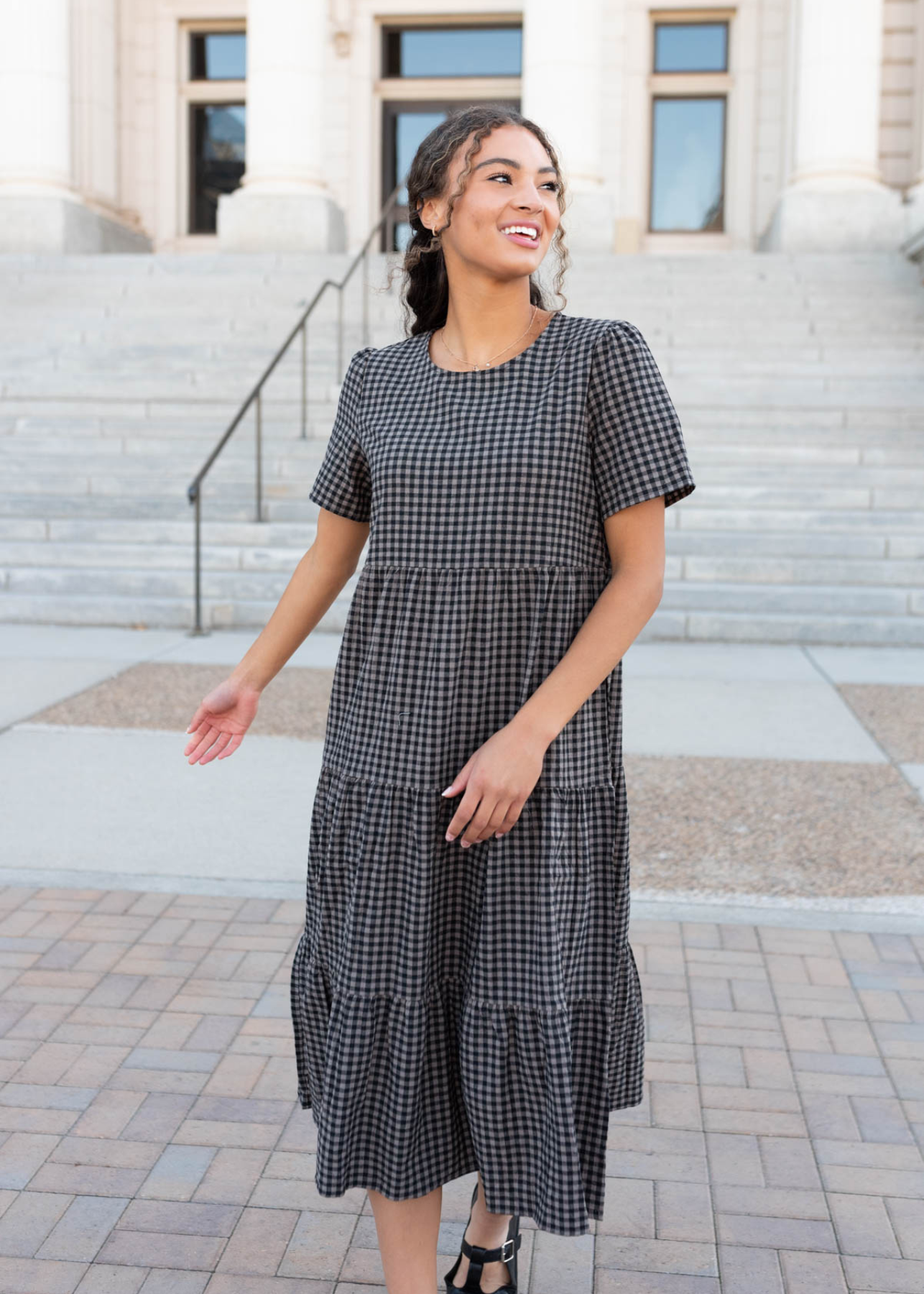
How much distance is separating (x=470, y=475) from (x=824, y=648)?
7020mm

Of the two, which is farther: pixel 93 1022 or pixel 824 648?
pixel 824 648

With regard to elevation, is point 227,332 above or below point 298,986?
above

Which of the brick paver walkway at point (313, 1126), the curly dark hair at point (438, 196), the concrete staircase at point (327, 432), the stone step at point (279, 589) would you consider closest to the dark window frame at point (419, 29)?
the concrete staircase at point (327, 432)

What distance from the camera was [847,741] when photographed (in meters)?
6.22

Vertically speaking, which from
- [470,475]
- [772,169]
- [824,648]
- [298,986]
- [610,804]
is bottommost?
[824,648]

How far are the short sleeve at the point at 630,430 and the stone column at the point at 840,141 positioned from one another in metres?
15.5

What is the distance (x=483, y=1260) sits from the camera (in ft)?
7.51

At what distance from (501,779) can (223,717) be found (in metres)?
0.61

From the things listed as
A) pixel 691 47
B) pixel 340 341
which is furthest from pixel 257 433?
pixel 691 47

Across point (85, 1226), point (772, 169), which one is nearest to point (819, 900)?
point (85, 1226)

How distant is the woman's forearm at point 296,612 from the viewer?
87.4 inches

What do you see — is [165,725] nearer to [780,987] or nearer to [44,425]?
[780,987]

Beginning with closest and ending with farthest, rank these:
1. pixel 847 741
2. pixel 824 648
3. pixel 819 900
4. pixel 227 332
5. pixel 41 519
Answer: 1. pixel 819 900
2. pixel 847 741
3. pixel 824 648
4. pixel 41 519
5. pixel 227 332

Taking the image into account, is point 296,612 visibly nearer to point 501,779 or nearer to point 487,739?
point 487,739
